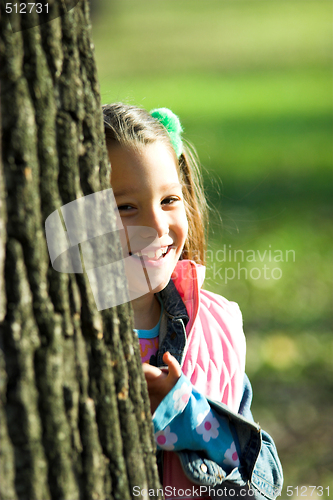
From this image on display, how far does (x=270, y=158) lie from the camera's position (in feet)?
28.1

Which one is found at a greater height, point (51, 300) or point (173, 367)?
point (51, 300)

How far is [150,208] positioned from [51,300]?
75cm

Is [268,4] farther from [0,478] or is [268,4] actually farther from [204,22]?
[0,478]

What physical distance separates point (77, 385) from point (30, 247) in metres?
0.29

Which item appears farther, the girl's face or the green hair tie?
the green hair tie

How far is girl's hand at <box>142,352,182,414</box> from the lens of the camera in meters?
1.41

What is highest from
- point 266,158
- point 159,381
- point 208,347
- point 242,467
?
point 159,381

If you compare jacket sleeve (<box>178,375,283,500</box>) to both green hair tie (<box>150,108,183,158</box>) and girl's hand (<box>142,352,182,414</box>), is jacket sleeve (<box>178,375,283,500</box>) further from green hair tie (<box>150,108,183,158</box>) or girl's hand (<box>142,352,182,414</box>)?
green hair tie (<box>150,108,183,158</box>)

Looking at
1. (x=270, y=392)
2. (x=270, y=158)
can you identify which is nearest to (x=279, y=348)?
(x=270, y=392)

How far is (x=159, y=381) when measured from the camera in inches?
55.9

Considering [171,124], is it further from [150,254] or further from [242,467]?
[242,467]

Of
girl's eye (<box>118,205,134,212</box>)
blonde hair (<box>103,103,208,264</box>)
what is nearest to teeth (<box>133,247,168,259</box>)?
girl's eye (<box>118,205,134,212</box>)

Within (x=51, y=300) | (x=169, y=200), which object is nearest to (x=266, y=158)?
(x=169, y=200)

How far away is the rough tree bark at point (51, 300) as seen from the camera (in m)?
0.92
